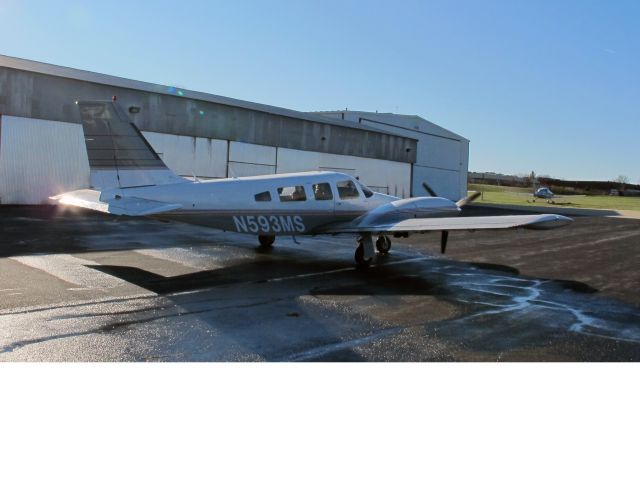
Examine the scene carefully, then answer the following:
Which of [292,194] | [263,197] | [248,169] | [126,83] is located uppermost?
[126,83]

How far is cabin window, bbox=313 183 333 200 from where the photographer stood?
1523 centimetres

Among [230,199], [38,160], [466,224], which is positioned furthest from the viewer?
[38,160]

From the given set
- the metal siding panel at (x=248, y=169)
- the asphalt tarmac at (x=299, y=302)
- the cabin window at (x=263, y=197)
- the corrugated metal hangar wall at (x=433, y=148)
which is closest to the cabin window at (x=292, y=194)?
the cabin window at (x=263, y=197)

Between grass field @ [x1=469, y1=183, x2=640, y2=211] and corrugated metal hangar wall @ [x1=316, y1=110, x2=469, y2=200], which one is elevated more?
corrugated metal hangar wall @ [x1=316, y1=110, x2=469, y2=200]

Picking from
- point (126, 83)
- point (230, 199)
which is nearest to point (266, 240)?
point (230, 199)

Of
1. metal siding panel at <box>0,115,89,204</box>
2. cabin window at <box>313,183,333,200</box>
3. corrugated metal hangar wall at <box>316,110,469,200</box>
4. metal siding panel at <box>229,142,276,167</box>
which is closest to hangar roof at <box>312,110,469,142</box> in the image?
corrugated metal hangar wall at <box>316,110,469,200</box>

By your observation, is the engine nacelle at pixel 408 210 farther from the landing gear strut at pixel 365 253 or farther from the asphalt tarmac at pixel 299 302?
the asphalt tarmac at pixel 299 302

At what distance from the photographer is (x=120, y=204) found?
12.1 metres

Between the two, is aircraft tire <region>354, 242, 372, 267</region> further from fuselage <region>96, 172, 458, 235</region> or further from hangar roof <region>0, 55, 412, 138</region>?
hangar roof <region>0, 55, 412, 138</region>

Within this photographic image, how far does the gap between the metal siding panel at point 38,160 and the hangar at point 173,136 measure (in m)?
0.05

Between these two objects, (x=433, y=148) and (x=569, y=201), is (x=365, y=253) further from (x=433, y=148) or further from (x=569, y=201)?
(x=569, y=201)

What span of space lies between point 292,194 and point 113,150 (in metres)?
4.62

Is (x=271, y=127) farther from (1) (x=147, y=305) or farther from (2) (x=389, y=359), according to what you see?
(2) (x=389, y=359)

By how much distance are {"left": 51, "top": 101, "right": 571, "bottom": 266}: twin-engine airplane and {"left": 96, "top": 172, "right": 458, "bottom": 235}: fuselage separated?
2 cm
